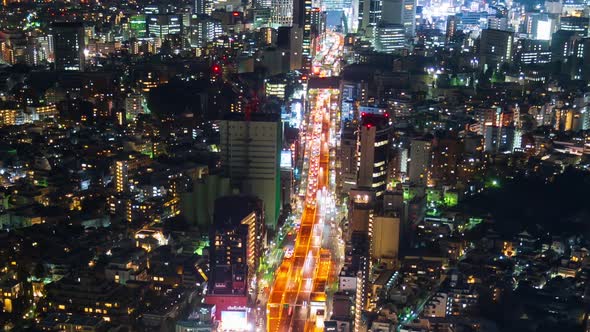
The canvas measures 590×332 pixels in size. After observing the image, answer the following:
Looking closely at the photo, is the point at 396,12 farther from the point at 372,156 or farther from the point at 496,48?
the point at 372,156

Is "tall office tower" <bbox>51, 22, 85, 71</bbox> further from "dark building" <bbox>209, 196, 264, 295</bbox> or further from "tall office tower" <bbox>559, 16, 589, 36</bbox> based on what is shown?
"tall office tower" <bbox>559, 16, 589, 36</bbox>

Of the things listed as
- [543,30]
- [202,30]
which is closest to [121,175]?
[202,30]

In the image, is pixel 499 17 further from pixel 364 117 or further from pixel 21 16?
pixel 364 117

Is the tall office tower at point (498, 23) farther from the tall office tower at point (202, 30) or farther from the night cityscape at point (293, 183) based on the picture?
the tall office tower at point (202, 30)

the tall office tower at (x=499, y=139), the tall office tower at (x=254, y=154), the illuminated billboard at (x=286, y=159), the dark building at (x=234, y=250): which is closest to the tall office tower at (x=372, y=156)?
the illuminated billboard at (x=286, y=159)

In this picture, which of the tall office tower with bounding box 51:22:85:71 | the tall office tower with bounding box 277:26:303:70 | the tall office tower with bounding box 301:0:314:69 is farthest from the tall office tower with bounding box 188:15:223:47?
the tall office tower with bounding box 51:22:85:71

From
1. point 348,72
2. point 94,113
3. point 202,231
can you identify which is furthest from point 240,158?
point 348,72
